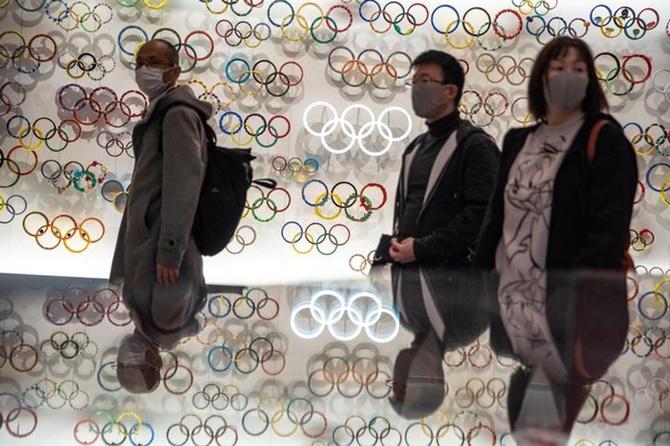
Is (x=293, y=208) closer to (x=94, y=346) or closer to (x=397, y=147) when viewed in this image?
(x=397, y=147)

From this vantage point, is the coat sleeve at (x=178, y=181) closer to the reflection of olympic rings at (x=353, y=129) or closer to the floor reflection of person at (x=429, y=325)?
the floor reflection of person at (x=429, y=325)

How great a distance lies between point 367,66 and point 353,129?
1.72 ft

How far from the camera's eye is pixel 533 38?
6.56 m

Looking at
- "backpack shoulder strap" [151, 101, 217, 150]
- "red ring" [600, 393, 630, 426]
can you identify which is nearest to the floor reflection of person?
"red ring" [600, 393, 630, 426]

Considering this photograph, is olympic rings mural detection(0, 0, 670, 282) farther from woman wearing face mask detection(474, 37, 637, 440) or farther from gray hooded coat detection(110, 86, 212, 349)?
woman wearing face mask detection(474, 37, 637, 440)

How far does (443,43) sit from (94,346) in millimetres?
4927

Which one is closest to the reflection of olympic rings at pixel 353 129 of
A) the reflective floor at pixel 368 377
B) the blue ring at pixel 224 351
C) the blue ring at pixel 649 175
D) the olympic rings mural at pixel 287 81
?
the olympic rings mural at pixel 287 81

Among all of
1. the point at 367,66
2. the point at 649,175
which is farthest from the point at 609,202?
the point at 649,175

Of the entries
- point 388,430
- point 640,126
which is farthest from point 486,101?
point 388,430

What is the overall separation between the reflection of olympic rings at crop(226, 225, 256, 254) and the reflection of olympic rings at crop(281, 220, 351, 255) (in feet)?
0.82

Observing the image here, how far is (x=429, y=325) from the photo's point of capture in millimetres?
2520

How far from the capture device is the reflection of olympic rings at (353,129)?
6.49m

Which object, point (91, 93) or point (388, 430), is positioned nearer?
point (388, 430)

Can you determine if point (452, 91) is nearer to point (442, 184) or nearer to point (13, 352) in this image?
point (442, 184)
